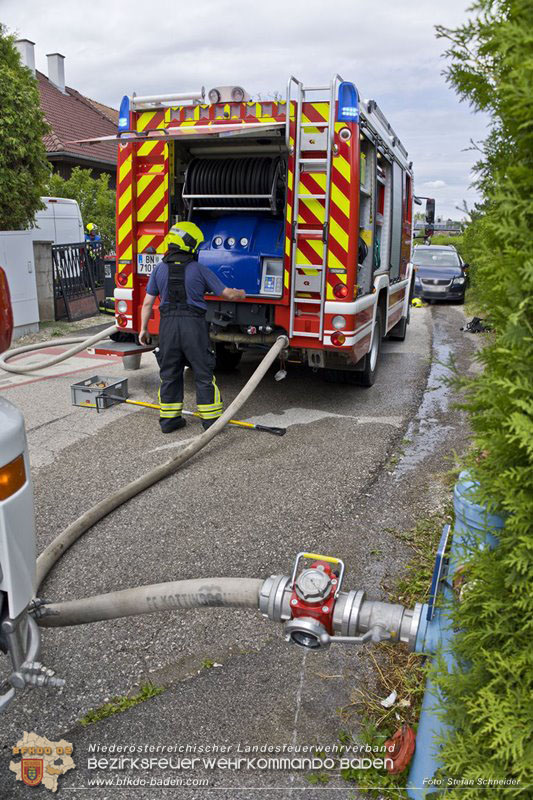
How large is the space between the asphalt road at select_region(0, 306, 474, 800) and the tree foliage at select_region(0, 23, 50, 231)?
3904mm

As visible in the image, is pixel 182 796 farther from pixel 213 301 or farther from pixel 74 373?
pixel 74 373

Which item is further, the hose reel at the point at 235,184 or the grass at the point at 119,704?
the hose reel at the point at 235,184

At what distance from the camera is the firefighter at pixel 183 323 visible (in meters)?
5.50

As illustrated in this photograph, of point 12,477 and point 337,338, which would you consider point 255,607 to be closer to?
point 12,477

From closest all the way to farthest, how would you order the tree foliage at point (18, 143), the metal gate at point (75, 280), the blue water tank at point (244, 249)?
the blue water tank at point (244, 249)
the tree foliage at point (18, 143)
the metal gate at point (75, 280)

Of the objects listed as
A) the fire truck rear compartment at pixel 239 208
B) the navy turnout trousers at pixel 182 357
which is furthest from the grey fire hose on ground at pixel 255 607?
the fire truck rear compartment at pixel 239 208

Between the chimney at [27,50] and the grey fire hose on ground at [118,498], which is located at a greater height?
the chimney at [27,50]

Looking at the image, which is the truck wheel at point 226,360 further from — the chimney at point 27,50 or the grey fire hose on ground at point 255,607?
the chimney at point 27,50

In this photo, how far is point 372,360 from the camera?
7.31 m

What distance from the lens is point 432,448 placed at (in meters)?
5.52

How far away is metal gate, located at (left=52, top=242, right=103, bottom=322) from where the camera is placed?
1152 centimetres

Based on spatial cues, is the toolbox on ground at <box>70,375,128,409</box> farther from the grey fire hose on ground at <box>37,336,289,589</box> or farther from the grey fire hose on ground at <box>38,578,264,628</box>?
the grey fire hose on ground at <box>38,578,264,628</box>

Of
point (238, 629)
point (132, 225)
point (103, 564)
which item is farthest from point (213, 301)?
point (238, 629)

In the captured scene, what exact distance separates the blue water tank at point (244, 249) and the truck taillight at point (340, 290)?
1.78 feet
